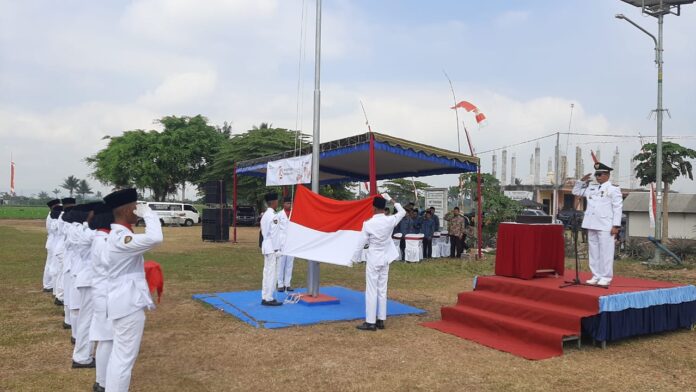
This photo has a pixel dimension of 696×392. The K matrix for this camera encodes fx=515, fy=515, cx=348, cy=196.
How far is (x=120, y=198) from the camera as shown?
3844mm

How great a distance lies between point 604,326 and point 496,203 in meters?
12.5

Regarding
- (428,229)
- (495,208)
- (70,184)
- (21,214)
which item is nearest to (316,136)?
(428,229)

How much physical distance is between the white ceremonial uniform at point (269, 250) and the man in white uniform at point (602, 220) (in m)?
4.58

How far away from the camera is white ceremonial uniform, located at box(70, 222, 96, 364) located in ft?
16.9

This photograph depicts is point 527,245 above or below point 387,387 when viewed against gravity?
above

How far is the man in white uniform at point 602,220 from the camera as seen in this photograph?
22.5 ft

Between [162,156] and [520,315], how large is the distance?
3188 cm

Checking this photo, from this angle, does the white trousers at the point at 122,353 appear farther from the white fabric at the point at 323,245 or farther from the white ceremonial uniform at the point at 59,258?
the white ceremonial uniform at the point at 59,258

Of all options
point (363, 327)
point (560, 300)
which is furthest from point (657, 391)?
point (363, 327)

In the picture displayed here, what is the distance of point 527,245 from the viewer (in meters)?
7.23

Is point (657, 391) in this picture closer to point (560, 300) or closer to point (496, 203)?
point (560, 300)

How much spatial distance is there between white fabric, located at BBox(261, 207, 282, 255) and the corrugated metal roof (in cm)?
1458

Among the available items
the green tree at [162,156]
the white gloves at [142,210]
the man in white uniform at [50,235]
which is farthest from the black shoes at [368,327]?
the green tree at [162,156]

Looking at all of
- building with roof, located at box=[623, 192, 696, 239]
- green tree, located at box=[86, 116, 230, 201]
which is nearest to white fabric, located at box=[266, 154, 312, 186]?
building with roof, located at box=[623, 192, 696, 239]
